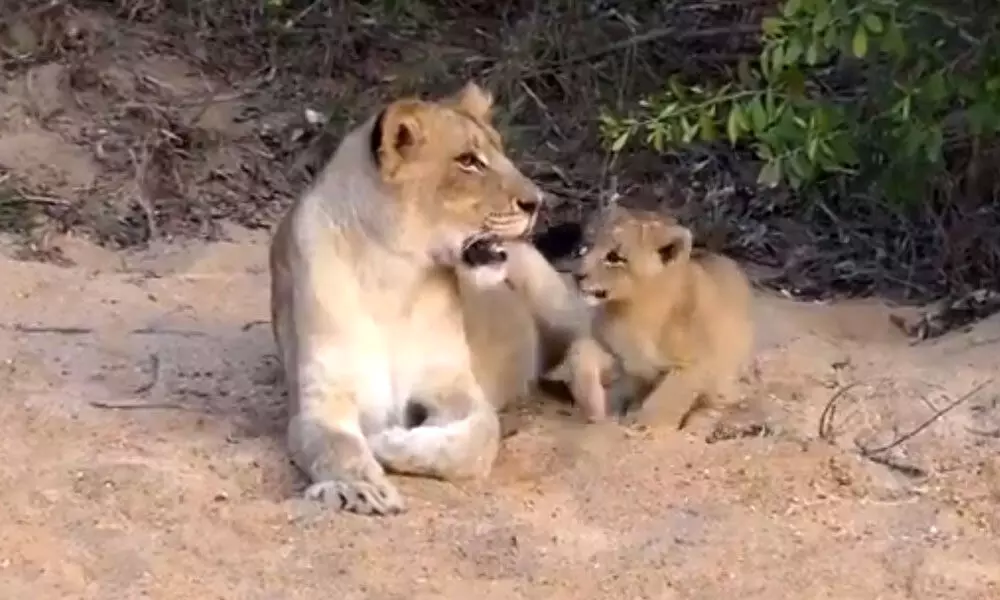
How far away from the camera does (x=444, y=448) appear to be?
13.1 ft

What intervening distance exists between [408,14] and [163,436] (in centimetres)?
377

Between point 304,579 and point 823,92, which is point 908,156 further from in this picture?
point 304,579

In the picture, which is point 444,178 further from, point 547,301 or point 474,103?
point 547,301

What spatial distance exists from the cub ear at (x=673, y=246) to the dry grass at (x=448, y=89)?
1444 mm

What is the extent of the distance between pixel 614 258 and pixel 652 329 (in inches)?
7.8

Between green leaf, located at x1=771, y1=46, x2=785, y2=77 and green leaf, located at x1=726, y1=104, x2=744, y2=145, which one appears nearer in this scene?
green leaf, located at x1=771, y1=46, x2=785, y2=77

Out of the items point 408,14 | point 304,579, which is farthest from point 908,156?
point 408,14

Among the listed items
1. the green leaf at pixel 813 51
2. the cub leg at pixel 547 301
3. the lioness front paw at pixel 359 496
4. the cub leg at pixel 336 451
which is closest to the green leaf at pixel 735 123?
the green leaf at pixel 813 51

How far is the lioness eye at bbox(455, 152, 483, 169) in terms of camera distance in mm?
4172

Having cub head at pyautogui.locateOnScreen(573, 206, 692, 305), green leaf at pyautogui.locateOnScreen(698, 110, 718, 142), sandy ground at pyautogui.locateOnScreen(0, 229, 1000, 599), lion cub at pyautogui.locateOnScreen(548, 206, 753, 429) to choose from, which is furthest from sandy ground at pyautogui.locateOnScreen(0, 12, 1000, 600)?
green leaf at pyautogui.locateOnScreen(698, 110, 718, 142)

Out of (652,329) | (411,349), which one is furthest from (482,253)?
(652,329)

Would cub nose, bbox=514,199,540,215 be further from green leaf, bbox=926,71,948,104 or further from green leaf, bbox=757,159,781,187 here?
green leaf, bbox=926,71,948,104

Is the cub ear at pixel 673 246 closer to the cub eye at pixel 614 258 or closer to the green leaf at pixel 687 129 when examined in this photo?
the cub eye at pixel 614 258

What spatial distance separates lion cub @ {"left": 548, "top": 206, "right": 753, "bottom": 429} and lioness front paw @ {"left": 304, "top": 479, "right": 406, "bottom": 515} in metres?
0.82
